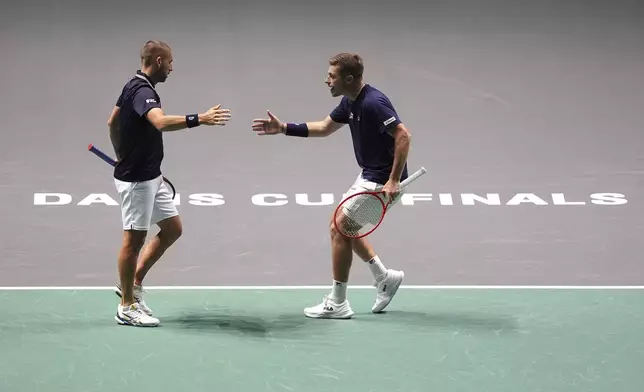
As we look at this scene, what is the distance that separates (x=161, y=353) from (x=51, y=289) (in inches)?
79.8

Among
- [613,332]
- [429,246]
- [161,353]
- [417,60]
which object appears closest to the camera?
[161,353]

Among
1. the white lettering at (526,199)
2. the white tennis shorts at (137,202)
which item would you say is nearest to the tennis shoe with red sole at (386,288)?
the white tennis shorts at (137,202)

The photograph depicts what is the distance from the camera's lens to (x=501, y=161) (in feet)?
41.0

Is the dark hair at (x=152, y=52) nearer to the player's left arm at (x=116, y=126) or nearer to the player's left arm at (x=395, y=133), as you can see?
the player's left arm at (x=116, y=126)

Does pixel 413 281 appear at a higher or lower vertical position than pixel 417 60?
lower

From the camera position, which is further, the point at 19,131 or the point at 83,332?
the point at 19,131

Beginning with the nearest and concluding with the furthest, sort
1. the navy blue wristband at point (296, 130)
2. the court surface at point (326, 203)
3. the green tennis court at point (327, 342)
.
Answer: the green tennis court at point (327, 342), the court surface at point (326, 203), the navy blue wristband at point (296, 130)

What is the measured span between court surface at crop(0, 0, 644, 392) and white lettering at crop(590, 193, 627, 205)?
52mm

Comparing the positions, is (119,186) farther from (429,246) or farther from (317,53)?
(317,53)

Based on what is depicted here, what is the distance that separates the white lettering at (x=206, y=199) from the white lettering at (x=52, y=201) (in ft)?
4.02

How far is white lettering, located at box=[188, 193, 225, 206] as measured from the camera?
A: 37.5 feet

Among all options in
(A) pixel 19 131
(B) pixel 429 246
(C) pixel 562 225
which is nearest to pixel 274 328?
(B) pixel 429 246

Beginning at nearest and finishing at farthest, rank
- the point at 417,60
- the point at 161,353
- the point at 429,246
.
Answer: the point at 161,353
the point at 429,246
the point at 417,60

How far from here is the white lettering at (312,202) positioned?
37.7 ft
